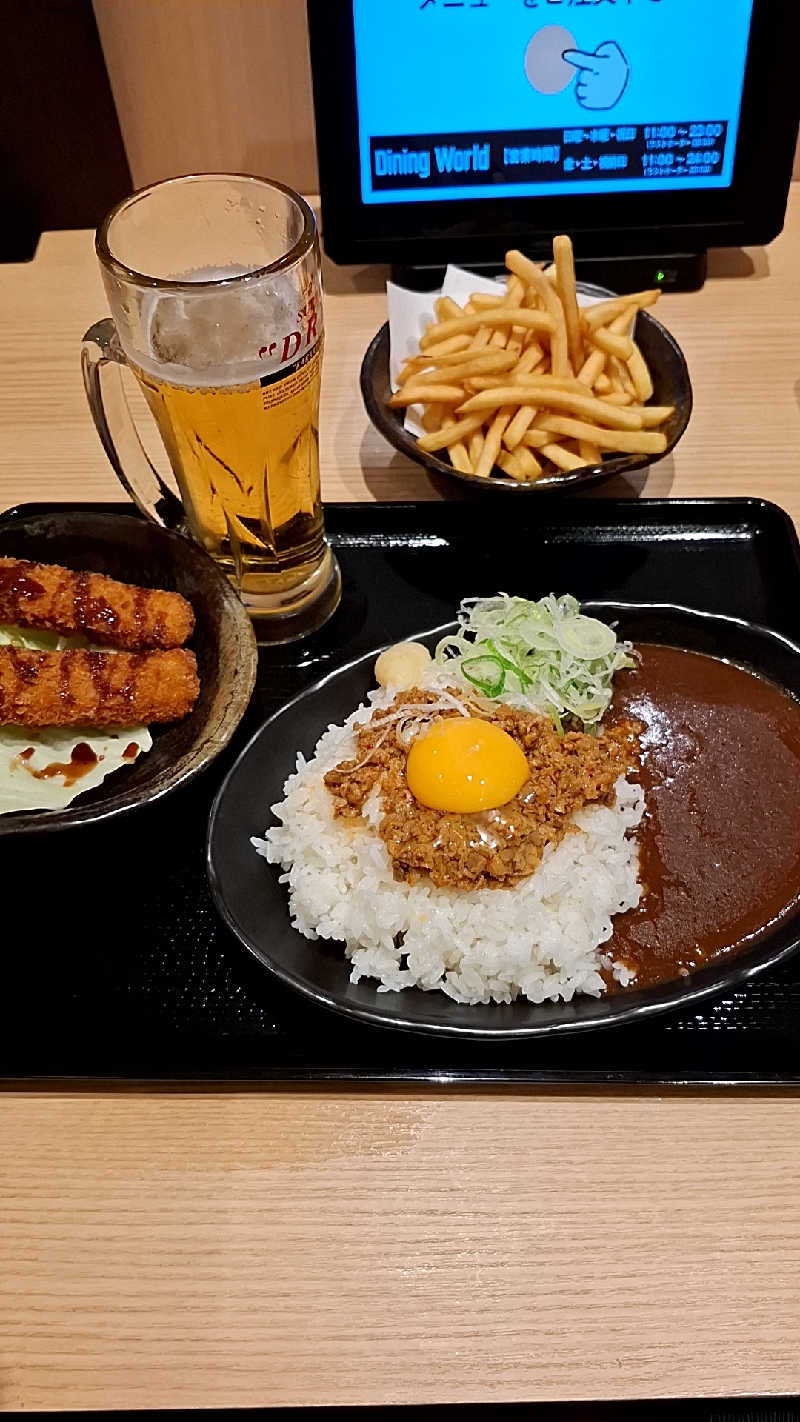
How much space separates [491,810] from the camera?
4.94 ft

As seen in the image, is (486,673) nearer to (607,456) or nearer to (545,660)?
(545,660)

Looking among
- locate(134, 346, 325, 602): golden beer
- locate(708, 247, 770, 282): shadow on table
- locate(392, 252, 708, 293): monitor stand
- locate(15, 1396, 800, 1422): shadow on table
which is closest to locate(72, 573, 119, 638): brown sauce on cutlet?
locate(134, 346, 325, 602): golden beer

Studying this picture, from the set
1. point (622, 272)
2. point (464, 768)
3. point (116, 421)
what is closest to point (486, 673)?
point (464, 768)

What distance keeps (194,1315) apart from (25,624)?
989mm

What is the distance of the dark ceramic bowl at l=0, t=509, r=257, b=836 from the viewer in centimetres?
141

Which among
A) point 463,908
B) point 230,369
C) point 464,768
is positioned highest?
point 230,369

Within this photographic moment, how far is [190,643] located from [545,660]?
22.1 inches

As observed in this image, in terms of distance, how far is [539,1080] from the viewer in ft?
4.39

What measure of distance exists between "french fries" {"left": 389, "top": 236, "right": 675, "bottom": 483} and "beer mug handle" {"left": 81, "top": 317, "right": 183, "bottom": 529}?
457 millimetres

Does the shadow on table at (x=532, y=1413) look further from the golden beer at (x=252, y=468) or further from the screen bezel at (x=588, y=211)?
the screen bezel at (x=588, y=211)

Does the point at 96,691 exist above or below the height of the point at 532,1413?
above

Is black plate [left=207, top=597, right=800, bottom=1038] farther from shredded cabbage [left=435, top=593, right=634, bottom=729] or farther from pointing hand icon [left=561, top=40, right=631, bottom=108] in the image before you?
pointing hand icon [left=561, top=40, right=631, bottom=108]

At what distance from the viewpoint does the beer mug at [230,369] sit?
5.03 ft

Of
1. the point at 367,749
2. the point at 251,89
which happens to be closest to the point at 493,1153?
the point at 367,749
